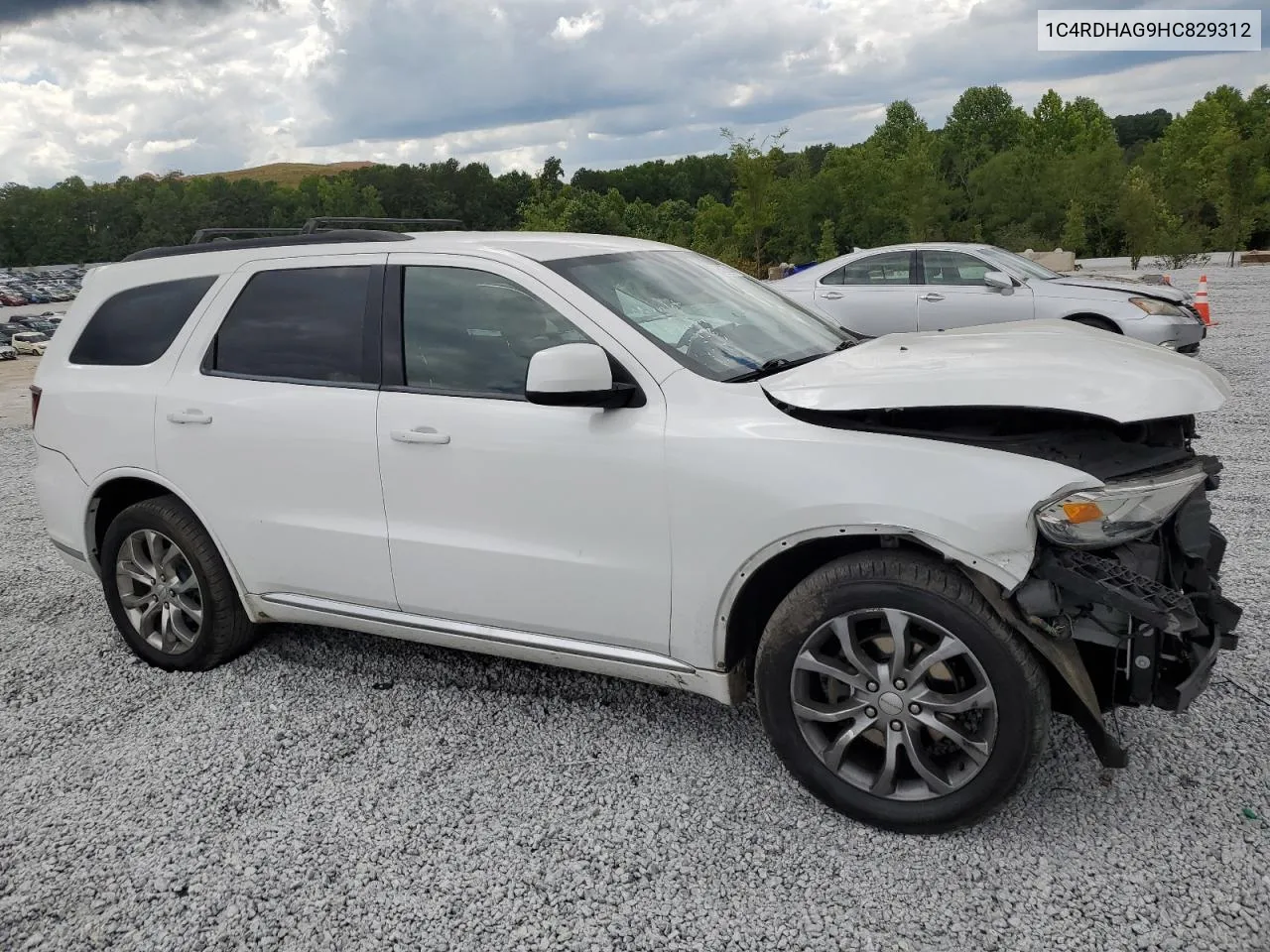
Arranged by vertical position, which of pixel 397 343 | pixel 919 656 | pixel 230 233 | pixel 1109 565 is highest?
pixel 230 233

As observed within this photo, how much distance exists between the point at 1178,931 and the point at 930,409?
1.51m

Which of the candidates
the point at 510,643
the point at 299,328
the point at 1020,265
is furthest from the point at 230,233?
the point at 1020,265

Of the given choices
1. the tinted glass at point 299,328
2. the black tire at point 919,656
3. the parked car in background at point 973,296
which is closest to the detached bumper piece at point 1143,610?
the black tire at point 919,656

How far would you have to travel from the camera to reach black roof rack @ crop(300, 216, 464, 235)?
4355 mm

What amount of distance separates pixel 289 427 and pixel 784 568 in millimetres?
2008

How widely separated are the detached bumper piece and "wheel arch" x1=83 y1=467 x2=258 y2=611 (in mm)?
3150

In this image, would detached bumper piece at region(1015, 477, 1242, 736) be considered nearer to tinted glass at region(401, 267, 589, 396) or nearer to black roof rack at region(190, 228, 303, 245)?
tinted glass at region(401, 267, 589, 396)

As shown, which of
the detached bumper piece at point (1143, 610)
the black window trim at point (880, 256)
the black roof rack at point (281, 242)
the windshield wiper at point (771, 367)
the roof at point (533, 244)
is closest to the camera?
the detached bumper piece at point (1143, 610)

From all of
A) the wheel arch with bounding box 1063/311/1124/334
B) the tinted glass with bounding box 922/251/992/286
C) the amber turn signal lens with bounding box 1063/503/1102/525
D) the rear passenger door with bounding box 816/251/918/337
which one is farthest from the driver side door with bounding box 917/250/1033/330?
the amber turn signal lens with bounding box 1063/503/1102/525

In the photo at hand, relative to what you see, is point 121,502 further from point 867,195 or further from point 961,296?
point 867,195

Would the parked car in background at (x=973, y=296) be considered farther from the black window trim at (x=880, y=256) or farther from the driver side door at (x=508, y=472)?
the driver side door at (x=508, y=472)

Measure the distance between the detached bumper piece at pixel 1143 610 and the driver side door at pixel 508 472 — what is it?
117 cm

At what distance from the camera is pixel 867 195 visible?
71.2 meters

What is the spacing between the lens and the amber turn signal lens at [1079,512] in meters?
2.59
